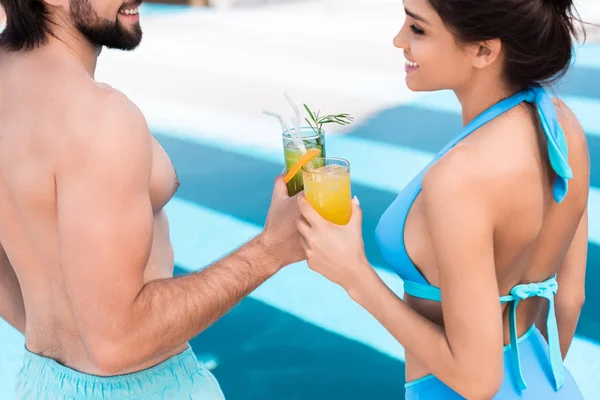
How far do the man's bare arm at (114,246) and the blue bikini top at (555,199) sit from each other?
1.56ft

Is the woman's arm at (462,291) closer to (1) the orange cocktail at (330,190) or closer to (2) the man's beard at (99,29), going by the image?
(1) the orange cocktail at (330,190)

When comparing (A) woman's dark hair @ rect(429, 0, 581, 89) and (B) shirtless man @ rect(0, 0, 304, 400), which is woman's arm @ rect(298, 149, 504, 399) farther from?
(B) shirtless man @ rect(0, 0, 304, 400)

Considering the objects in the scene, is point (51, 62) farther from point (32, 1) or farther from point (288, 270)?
point (288, 270)

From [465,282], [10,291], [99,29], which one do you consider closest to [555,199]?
[465,282]

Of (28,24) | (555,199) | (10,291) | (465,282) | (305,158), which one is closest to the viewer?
(465,282)

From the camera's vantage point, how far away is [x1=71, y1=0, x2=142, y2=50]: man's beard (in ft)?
5.57

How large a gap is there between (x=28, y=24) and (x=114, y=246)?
0.55 meters

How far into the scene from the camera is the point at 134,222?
1.53 meters

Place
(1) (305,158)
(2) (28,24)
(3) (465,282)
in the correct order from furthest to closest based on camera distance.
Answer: (1) (305,158) < (2) (28,24) < (3) (465,282)

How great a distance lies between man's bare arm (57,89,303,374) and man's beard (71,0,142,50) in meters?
0.25

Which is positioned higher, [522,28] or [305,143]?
[522,28]

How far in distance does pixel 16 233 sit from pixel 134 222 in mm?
342

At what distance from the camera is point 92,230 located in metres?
1.47

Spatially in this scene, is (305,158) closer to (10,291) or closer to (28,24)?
(28,24)
